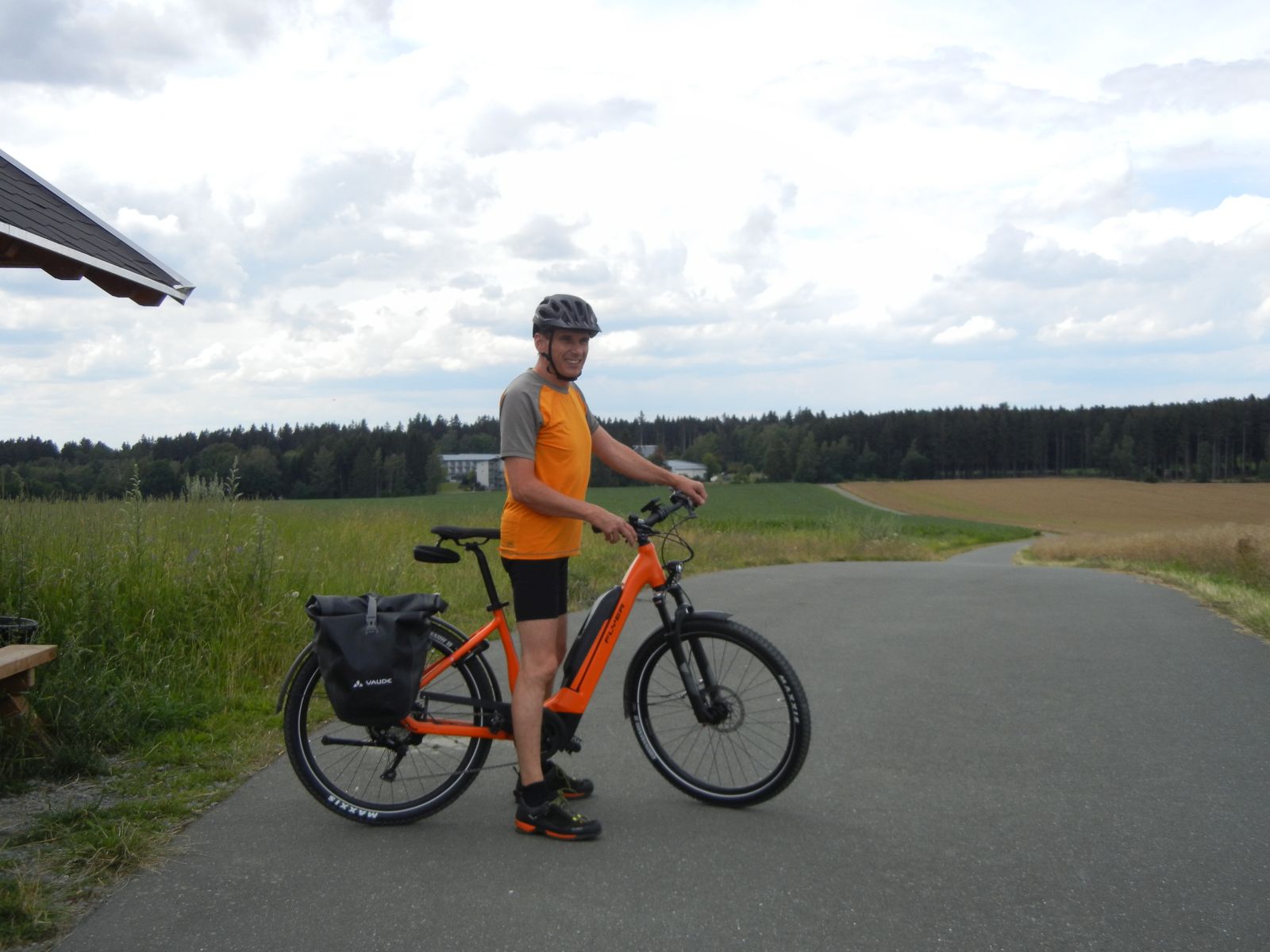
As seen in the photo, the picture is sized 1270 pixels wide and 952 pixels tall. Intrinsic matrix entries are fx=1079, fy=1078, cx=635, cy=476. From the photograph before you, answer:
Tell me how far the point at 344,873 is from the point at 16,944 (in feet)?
3.28

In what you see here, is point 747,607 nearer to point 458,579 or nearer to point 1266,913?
point 458,579

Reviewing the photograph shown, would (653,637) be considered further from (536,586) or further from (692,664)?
(536,586)

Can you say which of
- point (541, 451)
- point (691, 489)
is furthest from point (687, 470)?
point (541, 451)

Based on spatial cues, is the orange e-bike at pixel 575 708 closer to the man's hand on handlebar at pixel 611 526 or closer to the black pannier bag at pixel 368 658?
the man's hand on handlebar at pixel 611 526

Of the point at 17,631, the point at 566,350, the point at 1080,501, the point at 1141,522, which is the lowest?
the point at 1141,522

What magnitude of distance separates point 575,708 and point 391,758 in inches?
31.2

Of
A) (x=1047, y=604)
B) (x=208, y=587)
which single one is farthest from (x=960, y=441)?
(x=208, y=587)

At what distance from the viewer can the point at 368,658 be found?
4062mm

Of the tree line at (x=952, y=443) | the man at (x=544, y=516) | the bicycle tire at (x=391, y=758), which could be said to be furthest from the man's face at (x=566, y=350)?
the tree line at (x=952, y=443)

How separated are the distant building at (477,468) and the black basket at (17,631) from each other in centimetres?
4021

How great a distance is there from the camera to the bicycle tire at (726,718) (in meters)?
4.24

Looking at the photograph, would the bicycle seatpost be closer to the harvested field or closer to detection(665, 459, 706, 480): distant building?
detection(665, 459, 706, 480): distant building

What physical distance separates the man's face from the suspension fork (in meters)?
0.98

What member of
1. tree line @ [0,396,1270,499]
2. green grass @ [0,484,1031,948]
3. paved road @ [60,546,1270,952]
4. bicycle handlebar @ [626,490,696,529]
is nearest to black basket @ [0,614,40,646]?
green grass @ [0,484,1031,948]
